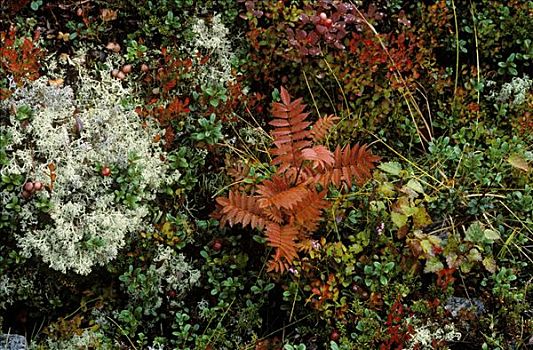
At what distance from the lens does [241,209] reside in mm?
3188

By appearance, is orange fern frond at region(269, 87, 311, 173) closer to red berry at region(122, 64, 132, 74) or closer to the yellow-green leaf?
the yellow-green leaf

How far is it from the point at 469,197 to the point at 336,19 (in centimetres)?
113

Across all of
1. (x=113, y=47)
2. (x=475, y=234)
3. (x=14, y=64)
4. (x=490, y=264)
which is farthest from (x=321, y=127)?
(x=14, y=64)

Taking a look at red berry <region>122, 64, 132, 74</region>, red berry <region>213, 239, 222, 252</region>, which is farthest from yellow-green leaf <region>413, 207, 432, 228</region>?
red berry <region>122, 64, 132, 74</region>

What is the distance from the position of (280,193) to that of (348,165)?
0.34m

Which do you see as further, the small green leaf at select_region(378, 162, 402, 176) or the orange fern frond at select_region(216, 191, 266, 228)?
the small green leaf at select_region(378, 162, 402, 176)

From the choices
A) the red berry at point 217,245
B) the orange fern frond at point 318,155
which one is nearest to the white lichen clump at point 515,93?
the orange fern frond at point 318,155

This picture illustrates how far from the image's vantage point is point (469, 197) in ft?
11.4

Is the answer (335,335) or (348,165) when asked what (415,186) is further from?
(335,335)

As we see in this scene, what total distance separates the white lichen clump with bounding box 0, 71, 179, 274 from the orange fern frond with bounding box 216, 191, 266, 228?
15.8 inches

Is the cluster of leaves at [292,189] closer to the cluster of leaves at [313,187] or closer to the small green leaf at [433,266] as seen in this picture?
the cluster of leaves at [313,187]

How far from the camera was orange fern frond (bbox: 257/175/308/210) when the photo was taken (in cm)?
300

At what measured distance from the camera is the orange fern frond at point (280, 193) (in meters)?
3.00

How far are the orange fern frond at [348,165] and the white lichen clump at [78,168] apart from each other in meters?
0.81
